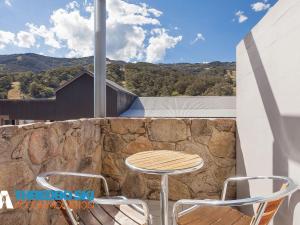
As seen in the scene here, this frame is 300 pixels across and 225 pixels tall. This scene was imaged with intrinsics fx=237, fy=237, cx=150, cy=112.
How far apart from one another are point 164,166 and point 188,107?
30.6 feet

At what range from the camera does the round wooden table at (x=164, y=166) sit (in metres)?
1.46

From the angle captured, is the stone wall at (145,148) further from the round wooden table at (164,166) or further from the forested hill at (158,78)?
the forested hill at (158,78)

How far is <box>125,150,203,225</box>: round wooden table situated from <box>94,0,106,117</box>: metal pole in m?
1.70

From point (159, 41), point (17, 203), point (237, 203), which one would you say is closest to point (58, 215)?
point (17, 203)

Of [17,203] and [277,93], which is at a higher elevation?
[277,93]

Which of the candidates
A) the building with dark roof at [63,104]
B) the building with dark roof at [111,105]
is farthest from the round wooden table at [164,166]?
the building with dark roof at [63,104]

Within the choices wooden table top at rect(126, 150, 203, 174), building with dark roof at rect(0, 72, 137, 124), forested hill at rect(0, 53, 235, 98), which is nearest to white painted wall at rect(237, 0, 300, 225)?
wooden table top at rect(126, 150, 203, 174)

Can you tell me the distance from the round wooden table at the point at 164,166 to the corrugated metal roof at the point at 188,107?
26.9 feet

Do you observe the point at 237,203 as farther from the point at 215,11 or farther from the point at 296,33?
the point at 215,11

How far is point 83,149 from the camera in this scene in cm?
274

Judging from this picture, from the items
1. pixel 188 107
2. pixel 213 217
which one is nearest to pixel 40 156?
pixel 213 217

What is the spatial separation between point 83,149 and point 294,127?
83.0 inches

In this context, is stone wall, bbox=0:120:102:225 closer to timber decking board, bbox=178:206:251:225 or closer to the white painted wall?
timber decking board, bbox=178:206:251:225

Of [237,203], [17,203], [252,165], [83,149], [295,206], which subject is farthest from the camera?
[83,149]
